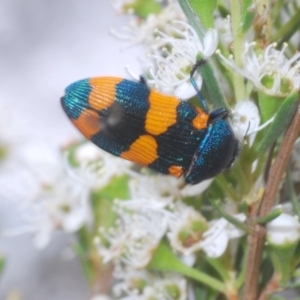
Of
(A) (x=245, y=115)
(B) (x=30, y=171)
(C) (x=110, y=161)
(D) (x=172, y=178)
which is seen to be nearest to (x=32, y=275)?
(B) (x=30, y=171)

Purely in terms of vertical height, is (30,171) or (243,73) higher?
(243,73)

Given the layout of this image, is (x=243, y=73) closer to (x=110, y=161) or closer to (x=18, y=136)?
(x=110, y=161)

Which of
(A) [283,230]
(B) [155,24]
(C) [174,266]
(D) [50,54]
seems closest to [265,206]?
(A) [283,230]

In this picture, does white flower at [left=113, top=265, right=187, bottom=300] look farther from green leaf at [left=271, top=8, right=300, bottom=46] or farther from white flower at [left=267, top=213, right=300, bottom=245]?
green leaf at [left=271, top=8, right=300, bottom=46]

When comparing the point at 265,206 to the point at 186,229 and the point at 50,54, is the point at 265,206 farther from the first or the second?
the point at 50,54

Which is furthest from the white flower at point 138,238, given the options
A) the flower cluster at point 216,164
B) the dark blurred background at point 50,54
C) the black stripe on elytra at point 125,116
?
the dark blurred background at point 50,54

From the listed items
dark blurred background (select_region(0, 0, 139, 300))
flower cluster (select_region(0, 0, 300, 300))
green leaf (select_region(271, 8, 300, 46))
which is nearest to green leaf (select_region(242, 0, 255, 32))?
flower cluster (select_region(0, 0, 300, 300))
